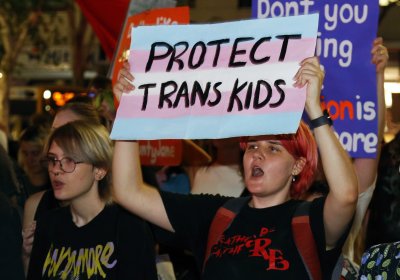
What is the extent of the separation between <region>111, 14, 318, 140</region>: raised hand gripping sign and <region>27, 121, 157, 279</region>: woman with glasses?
2.28 feet

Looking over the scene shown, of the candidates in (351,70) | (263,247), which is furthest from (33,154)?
(263,247)

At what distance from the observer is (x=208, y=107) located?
14.6 feet

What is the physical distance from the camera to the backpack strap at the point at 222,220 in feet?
14.8

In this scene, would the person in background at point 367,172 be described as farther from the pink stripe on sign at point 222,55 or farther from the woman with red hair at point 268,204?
the pink stripe on sign at point 222,55

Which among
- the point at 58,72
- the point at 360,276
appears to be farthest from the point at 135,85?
the point at 58,72

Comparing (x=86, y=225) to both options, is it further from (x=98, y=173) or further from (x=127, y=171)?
(x=127, y=171)

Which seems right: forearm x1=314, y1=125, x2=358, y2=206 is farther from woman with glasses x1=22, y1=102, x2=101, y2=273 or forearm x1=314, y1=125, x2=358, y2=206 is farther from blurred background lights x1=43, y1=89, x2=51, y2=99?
blurred background lights x1=43, y1=89, x2=51, y2=99

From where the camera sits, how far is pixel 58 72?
3653 cm

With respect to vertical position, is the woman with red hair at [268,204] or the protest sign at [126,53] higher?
the protest sign at [126,53]

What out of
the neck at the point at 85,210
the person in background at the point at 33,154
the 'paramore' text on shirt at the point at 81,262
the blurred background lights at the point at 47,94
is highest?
the blurred background lights at the point at 47,94

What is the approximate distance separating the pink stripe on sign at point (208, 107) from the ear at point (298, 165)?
437mm

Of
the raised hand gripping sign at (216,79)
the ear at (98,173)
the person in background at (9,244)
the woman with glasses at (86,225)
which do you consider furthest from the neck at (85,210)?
the raised hand gripping sign at (216,79)

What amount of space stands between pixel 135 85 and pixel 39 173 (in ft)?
13.6

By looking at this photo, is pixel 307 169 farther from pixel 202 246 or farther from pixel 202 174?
pixel 202 174
